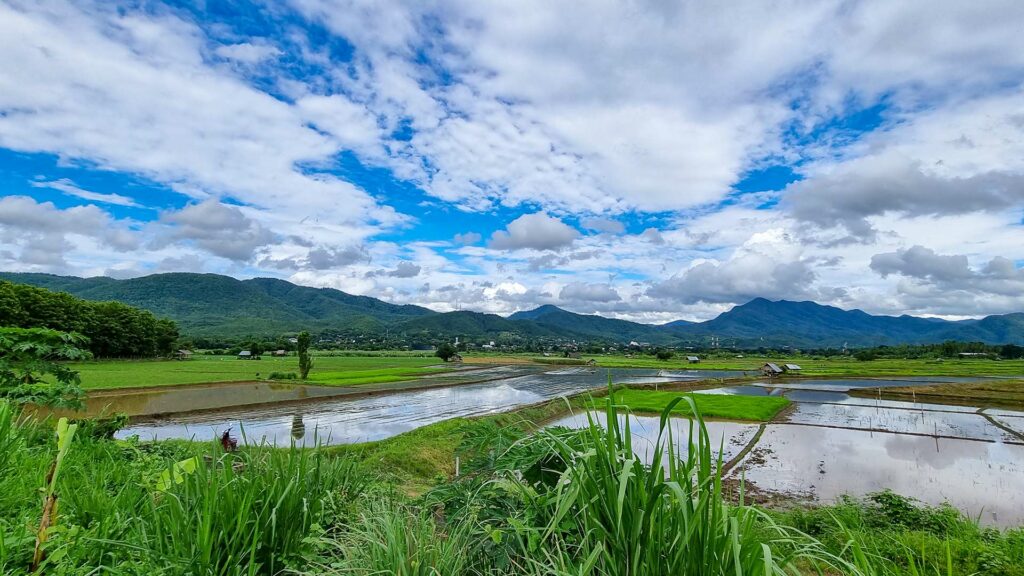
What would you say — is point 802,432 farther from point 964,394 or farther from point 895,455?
point 964,394

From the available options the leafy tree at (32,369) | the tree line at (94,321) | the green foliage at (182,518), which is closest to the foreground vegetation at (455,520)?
the green foliage at (182,518)

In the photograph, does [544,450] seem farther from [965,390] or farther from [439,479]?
[965,390]

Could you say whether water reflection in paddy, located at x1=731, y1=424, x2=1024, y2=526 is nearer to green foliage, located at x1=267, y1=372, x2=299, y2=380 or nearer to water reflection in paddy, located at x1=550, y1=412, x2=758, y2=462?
water reflection in paddy, located at x1=550, y1=412, x2=758, y2=462

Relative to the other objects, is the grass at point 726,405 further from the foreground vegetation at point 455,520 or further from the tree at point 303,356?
the tree at point 303,356

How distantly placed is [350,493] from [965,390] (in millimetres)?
51394

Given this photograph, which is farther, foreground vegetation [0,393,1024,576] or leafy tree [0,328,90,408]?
leafy tree [0,328,90,408]

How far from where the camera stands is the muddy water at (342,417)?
2000 centimetres

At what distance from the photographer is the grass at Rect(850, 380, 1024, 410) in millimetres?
34125

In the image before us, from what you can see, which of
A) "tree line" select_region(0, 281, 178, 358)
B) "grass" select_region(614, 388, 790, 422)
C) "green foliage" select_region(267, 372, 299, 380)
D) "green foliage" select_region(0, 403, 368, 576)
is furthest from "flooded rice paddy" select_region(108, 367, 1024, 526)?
"tree line" select_region(0, 281, 178, 358)

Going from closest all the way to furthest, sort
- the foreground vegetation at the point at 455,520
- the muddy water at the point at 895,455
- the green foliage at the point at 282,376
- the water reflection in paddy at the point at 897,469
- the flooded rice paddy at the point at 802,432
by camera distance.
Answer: the foreground vegetation at the point at 455,520, the water reflection in paddy at the point at 897,469, the muddy water at the point at 895,455, the flooded rice paddy at the point at 802,432, the green foliage at the point at 282,376

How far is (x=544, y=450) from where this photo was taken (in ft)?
10.8

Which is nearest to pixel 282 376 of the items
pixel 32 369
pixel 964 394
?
pixel 32 369

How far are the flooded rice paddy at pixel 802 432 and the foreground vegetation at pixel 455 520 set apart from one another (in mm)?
3903

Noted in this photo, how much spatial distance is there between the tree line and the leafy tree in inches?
1771
